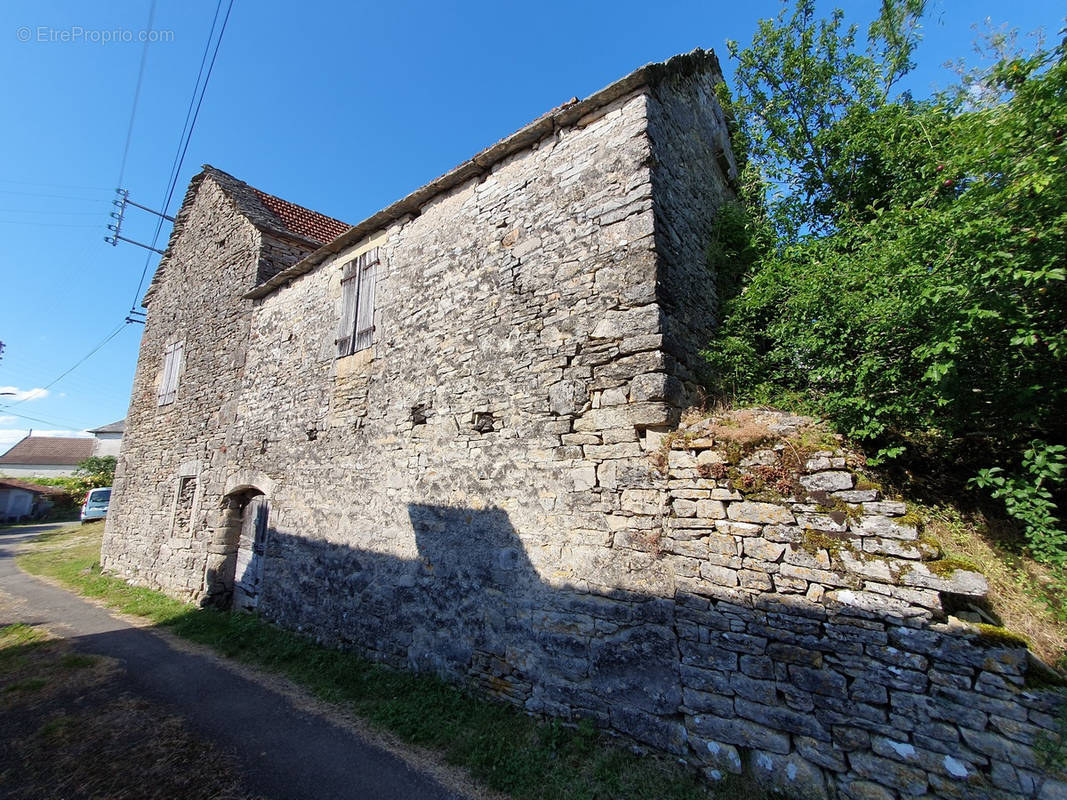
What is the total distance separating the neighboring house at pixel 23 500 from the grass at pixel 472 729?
28.9 metres

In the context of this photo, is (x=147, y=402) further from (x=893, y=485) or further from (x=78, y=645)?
(x=893, y=485)

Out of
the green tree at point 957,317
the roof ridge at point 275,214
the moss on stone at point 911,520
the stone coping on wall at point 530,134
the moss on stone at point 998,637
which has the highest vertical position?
the roof ridge at point 275,214

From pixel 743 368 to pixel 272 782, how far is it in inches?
214

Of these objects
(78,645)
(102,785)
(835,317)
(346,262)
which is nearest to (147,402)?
(78,645)

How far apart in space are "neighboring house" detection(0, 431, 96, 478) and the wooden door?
45964 mm

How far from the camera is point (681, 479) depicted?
3641mm

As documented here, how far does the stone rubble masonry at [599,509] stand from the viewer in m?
2.77

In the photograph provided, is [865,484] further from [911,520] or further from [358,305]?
[358,305]

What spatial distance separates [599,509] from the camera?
397 centimetres

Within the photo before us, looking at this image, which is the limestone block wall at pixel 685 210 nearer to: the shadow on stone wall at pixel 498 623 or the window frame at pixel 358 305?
the shadow on stone wall at pixel 498 623

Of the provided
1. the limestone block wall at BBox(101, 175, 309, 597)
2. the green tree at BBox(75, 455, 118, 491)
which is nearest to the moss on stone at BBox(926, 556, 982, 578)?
the limestone block wall at BBox(101, 175, 309, 597)

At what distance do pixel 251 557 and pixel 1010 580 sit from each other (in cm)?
929

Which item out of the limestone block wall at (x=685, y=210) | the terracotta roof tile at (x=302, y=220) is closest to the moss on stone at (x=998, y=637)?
the limestone block wall at (x=685, y=210)

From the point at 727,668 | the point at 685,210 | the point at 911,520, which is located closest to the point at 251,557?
the point at 727,668
